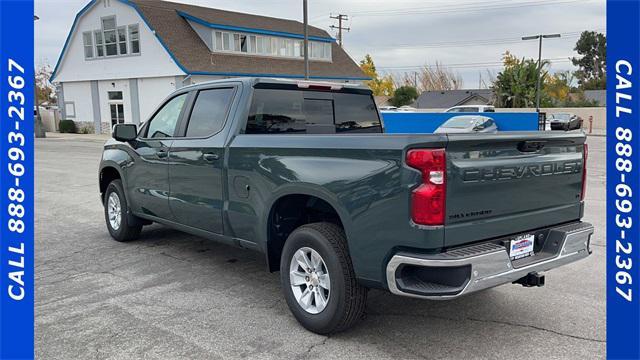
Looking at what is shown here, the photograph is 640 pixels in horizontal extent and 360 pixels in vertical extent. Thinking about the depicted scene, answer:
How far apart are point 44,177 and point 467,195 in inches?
514

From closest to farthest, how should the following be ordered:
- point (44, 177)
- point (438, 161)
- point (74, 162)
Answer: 1. point (438, 161)
2. point (44, 177)
3. point (74, 162)

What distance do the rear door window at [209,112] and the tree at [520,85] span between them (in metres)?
44.9

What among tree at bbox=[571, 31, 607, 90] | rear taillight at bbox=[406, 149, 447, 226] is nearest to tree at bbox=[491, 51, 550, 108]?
tree at bbox=[571, 31, 607, 90]

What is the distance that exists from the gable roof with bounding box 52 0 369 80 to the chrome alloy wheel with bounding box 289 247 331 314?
2668 centimetres

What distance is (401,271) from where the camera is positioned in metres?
3.49

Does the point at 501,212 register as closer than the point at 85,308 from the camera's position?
Yes

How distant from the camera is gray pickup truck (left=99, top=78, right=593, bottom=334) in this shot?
133 inches

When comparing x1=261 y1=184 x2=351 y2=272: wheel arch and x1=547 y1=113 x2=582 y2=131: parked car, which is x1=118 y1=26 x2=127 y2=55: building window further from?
x1=261 y1=184 x2=351 y2=272: wheel arch

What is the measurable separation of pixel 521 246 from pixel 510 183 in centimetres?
49

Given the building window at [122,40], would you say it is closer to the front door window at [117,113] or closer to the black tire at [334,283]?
the front door window at [117,113]

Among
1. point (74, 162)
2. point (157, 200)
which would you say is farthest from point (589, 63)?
point (157, 200)

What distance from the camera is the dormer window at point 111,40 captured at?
1268 inches

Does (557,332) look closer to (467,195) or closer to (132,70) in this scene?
(467,195)

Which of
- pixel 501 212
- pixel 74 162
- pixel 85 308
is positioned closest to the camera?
pixel 501 212
